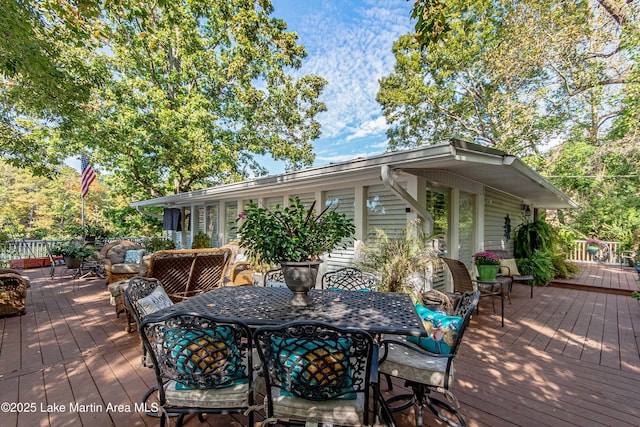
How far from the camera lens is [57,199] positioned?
16812 mm

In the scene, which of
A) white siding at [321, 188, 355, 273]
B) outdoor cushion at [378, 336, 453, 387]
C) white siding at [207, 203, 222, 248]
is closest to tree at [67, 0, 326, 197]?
white siding at [207, 203, 222, 248]

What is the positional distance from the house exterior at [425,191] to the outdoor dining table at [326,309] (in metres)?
1.75

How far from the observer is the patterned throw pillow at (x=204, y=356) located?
1455mm

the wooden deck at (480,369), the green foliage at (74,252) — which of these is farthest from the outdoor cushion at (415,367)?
the green foliage at (74,252)

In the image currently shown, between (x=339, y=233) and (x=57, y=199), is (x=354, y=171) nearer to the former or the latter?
(x=339, y=233)

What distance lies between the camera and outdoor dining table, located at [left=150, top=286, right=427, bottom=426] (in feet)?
5.39

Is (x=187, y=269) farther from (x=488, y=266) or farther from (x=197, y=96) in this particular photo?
(x=197, y=96)

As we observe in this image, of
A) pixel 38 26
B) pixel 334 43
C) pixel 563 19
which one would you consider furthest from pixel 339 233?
pixel 563 19

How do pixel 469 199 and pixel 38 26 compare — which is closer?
pixel 38 26

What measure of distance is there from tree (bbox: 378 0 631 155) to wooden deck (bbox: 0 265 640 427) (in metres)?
8.16

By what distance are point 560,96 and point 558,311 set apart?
410 inches

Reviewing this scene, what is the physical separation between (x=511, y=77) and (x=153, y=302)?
43.2 feet

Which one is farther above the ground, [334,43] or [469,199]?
[334,43]

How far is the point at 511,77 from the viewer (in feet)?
34.1
